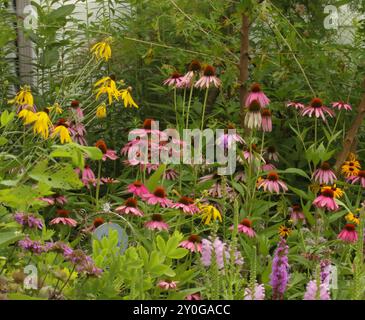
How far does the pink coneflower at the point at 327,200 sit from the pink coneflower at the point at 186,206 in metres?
0.50

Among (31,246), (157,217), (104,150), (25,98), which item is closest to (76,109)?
(104,150)

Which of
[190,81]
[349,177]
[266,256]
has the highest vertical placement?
[190,81]

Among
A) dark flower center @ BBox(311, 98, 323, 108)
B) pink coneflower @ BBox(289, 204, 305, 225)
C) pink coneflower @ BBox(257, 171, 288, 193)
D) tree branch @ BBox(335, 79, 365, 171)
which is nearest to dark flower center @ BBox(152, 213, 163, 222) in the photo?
pink coneflower @ BBox(257, 171, 288, 193)

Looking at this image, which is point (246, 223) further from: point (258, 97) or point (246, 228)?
point (258, 97)

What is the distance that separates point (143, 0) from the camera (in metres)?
4.25

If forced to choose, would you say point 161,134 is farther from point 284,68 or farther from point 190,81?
point 284,68

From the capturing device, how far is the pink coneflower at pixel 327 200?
10.7 feet

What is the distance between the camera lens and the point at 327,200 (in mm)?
3285

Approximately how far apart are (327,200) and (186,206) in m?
0.58

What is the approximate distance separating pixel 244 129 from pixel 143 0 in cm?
81

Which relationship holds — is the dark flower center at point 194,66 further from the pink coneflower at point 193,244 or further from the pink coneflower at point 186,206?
the pink coneflower at point 193,244
